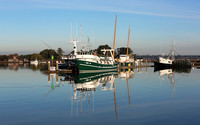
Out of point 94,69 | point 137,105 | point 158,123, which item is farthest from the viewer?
point 94,69

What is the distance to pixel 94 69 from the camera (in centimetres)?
7525

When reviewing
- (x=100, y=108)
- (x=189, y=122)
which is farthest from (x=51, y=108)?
(x=189, y=122)

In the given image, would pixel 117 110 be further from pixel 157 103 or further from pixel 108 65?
pixel 108 65

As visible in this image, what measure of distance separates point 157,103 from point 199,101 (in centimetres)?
542

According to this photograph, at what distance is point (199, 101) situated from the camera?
28.8m

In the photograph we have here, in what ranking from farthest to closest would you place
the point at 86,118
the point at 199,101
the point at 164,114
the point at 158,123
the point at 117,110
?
the point at 199,101 < the point at 117,110 < the point at 164,114 < the point at 86,118 < the point at 158,123

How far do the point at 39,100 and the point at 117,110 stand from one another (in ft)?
33.4

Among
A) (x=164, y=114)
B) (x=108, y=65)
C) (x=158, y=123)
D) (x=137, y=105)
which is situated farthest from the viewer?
(x=108, y=65)

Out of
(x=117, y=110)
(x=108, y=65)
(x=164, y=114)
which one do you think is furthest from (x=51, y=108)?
(x=108, y=65)

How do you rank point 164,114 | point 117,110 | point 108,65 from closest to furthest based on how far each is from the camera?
point 164,114 → point 117,110 → point 108,65

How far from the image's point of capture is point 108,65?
84625 mm

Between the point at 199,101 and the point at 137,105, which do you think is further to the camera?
the point at 199,101

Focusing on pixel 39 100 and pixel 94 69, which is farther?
pixel 94 69

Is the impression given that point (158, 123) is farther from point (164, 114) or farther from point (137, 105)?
point (137, 105)
